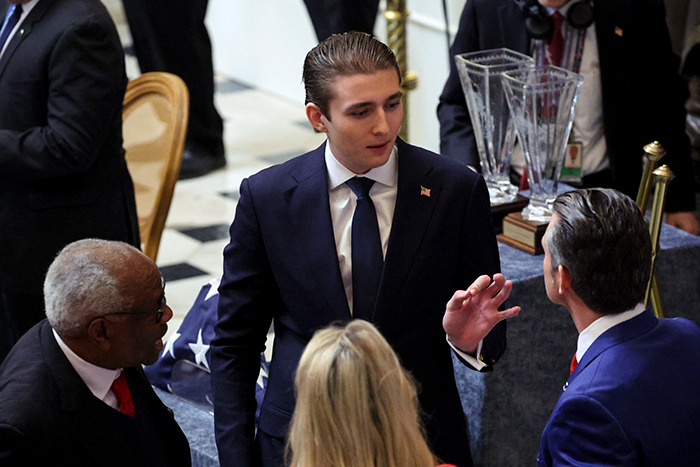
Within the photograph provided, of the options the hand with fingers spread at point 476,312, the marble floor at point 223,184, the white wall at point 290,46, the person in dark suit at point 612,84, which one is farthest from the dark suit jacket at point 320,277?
the white wall at point 290,46

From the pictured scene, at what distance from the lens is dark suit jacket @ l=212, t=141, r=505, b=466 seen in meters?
2.23

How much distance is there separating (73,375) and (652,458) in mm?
1161

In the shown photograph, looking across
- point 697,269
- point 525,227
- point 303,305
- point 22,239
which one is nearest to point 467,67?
point 525,227

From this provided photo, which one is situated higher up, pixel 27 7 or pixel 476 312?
pixel 27 7

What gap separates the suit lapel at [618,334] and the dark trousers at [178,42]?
18.4 ft

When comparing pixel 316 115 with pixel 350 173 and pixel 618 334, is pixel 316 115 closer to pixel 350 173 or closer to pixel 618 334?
pixel 350 173

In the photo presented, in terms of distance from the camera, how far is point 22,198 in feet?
11.3

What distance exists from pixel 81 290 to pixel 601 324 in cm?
107

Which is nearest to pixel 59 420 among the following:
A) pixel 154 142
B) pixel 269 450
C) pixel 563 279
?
pixel 269 450

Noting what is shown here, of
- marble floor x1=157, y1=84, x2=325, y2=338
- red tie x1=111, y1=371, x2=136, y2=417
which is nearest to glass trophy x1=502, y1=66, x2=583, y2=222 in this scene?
red tie x1=111, y1=371, x2=136, y2=417

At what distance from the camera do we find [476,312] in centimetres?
215

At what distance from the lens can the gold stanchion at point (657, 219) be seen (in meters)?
2.86

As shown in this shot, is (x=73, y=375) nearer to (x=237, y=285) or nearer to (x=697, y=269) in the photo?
(x=237, y=285)

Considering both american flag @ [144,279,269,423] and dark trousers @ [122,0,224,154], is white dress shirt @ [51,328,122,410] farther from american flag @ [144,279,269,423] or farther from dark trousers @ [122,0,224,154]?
dark trousers @ [122,0,224,154]
